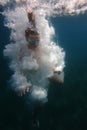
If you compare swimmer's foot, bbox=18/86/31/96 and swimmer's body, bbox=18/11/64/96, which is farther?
swimmer's body, bbox=18/11/64/96

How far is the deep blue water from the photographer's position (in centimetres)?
2486

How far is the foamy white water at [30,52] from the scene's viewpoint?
26562 millimetres

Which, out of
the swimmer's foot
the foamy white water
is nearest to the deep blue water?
the swimmer's foot

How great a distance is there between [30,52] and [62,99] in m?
4.81

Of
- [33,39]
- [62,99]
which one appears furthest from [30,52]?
[62,99]

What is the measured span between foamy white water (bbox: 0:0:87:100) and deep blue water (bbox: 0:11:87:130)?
783 millimetres

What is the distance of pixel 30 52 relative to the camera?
27625mm

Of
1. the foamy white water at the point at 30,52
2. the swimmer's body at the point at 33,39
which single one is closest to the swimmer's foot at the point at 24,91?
the swimmer's body at the point at 33,39

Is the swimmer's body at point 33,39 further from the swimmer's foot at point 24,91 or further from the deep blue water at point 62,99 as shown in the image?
the deep blue water at point 62,99

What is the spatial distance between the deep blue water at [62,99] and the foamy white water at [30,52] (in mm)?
783

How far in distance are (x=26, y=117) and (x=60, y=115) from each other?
266 centimetres

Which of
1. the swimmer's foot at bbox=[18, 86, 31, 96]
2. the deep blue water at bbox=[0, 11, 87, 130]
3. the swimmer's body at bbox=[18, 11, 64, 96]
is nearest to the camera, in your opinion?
the deep blue water at bbox=[0, 11, 87, 130]

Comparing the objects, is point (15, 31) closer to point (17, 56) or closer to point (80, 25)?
point (17, 56)

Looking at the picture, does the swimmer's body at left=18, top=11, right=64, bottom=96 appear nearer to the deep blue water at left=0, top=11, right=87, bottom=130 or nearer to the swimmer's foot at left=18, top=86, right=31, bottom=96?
the swimmer's foot at left=18, top=86, right=31, bottom=96
